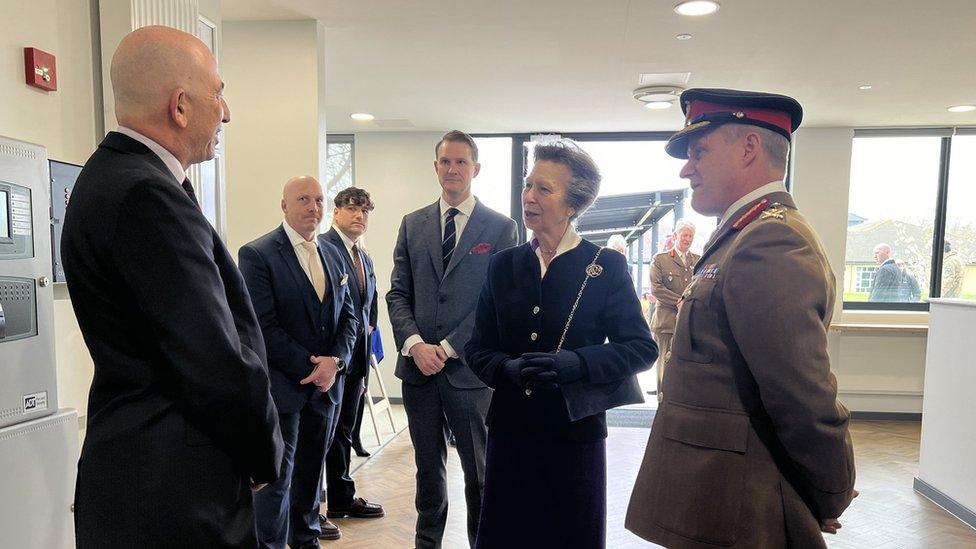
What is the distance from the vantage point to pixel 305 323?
2676 mm

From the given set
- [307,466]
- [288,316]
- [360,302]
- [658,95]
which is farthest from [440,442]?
[658,95]

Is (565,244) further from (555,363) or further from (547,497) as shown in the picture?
(547,497)

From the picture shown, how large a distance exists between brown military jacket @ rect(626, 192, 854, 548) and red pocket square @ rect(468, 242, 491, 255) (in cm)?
110

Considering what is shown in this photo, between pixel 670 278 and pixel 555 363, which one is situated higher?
pixel 555 363

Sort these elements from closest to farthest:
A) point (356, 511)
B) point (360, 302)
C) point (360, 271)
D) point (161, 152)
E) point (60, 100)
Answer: point (161, 152) < point (60, 100) < point (356, 511) < point (360, 302) < point (360, 271)

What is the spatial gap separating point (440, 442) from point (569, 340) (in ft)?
3.03

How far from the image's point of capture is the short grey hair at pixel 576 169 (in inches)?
73.2

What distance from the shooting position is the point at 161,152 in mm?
1152

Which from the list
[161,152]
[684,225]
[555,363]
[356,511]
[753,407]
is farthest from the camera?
[684,225]

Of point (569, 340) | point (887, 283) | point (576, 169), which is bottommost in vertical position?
point (887, 283)

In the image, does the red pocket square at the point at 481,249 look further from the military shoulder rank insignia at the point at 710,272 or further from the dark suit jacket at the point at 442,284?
the military shoulder rank insignia at the point at 710,272

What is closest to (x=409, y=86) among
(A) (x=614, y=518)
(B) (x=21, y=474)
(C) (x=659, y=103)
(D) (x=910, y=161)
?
(C) (x=659, y=103)

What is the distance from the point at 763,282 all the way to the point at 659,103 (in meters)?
4.29

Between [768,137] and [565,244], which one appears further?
[565,244]
